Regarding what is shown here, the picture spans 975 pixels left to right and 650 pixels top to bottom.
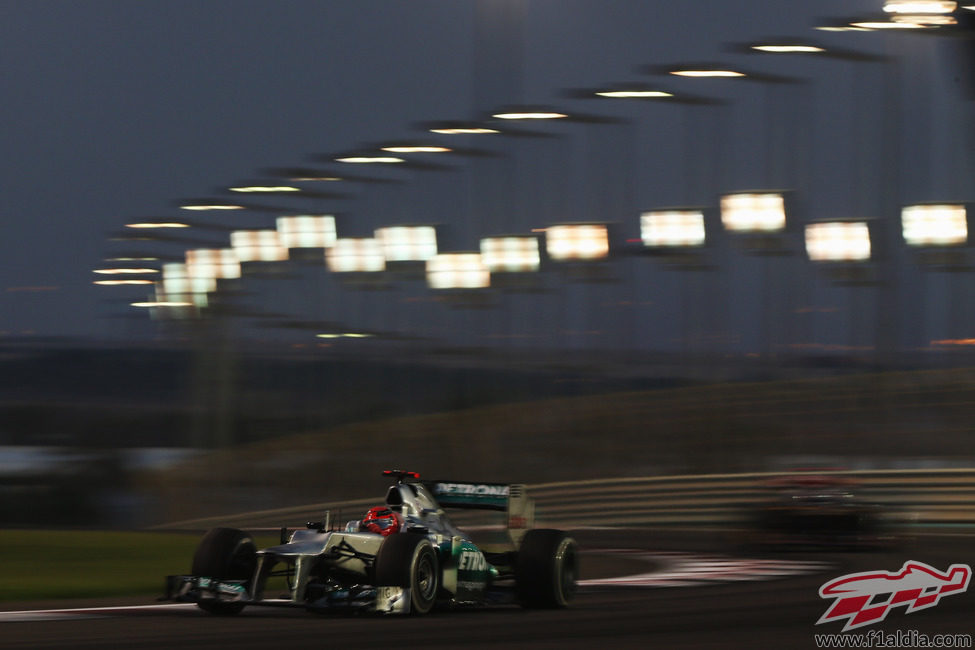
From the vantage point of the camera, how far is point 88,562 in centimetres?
2164

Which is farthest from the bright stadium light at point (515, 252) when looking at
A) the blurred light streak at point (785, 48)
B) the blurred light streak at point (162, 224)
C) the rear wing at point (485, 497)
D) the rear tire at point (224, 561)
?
the rear tire at point (224, 561)

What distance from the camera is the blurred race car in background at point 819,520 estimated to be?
2266 centimetres

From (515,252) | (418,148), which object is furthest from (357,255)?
(418,148)

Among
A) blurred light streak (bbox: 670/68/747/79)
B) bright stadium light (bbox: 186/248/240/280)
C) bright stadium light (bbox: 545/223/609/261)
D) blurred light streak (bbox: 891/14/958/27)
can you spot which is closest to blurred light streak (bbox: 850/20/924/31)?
blurred light streak (bbox: 891/14/958/27)

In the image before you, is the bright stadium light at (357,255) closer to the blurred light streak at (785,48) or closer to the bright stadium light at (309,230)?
the bright stadium light at (309,230)

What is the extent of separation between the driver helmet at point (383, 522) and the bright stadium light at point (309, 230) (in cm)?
4387

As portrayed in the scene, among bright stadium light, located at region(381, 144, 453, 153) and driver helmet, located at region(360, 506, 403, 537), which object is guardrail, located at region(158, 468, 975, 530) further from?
driver helmet, located at region(360, 506, 403, 537)

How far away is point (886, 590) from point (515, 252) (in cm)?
3203

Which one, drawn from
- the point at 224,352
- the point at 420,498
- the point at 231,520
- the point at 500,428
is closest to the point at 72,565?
the point at 420,498

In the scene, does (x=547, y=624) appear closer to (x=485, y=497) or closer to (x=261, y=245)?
(x=485, y=497)

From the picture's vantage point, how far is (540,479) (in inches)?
1540

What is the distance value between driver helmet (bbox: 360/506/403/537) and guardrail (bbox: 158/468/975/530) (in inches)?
462

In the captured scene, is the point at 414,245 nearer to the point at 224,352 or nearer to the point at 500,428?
the point at 224,352

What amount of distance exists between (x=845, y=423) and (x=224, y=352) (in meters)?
23.4
